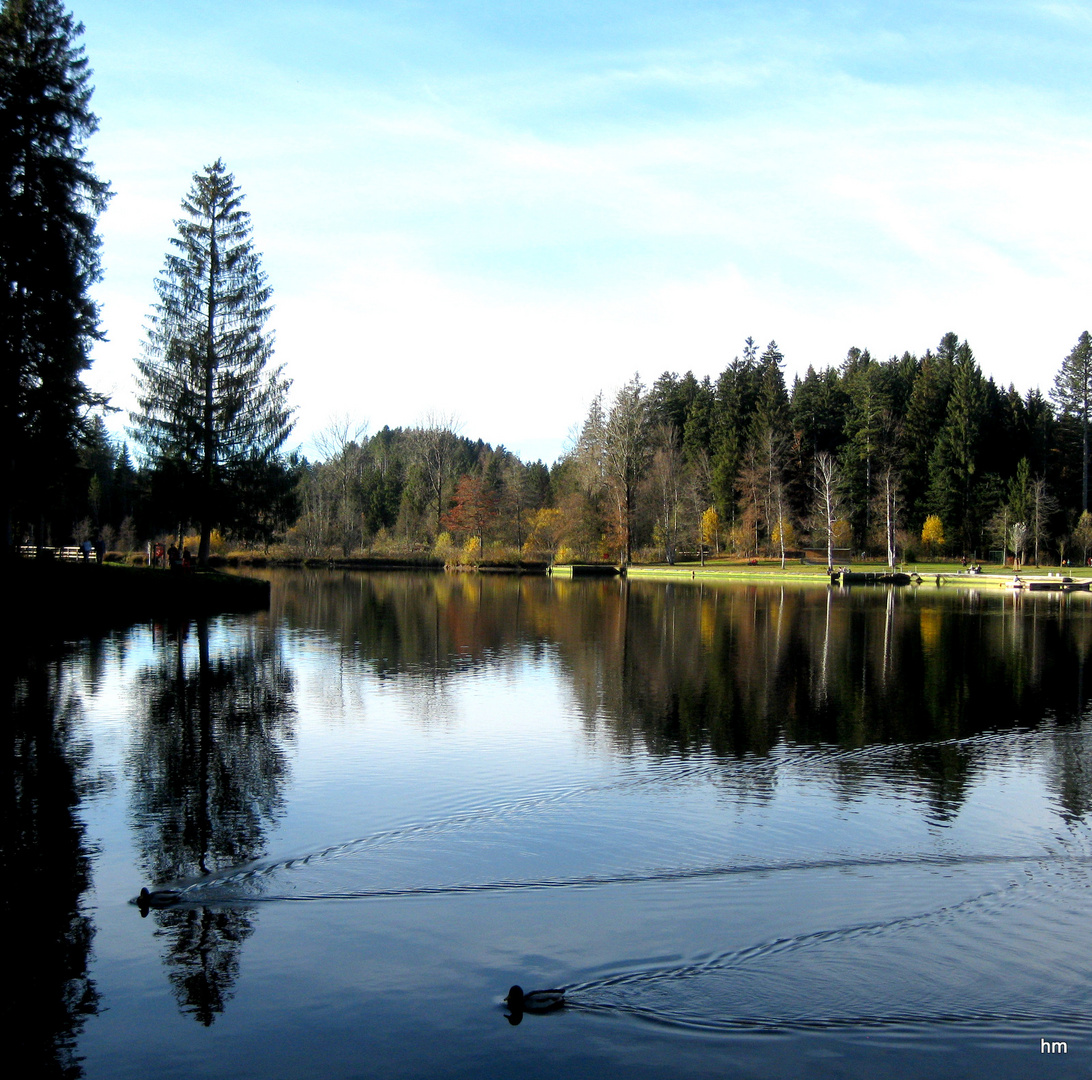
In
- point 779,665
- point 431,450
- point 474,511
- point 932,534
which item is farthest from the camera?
point 431,450

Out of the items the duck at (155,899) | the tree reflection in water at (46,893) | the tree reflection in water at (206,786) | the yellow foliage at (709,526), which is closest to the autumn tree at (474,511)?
the yellow foliage at (709,526)

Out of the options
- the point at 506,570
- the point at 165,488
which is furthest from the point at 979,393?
the point at 165,488

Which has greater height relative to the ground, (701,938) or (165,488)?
(165,488)

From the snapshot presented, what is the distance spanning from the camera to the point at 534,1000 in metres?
5.67

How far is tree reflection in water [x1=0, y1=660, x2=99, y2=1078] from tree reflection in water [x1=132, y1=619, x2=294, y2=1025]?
0.55 m

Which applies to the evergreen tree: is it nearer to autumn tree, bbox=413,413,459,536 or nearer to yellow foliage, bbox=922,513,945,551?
yellow foliage, bbox=922,513,945,551

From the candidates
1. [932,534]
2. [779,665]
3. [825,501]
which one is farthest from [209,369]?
[932,534]

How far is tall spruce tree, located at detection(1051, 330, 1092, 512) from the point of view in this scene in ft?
272

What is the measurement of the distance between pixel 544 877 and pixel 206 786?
166 inches

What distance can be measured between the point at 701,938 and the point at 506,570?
2787 inches

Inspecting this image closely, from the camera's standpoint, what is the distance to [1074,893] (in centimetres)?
750

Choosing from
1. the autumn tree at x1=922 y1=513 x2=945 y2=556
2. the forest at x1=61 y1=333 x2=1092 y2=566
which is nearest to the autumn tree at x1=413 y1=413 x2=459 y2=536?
the forest at x1=61 y1=333 x2=1092 y2=566

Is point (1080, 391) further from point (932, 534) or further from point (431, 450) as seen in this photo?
point (431, 450)

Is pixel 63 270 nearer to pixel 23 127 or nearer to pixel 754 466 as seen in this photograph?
pixel 23 127
